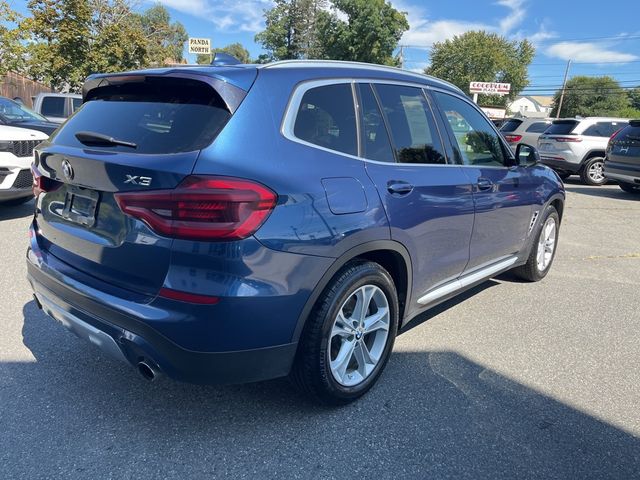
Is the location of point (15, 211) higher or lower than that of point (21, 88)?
lower

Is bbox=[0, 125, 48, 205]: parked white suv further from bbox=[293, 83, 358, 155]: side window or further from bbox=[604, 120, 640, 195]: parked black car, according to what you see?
bbox=[604, 120, 640, 195]: parked black car

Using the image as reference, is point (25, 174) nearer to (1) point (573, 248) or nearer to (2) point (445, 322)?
(2) point (445, 322)

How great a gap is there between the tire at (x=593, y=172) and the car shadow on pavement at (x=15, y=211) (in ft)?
41.8

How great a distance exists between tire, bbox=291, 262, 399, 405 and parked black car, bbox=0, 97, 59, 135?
710cm

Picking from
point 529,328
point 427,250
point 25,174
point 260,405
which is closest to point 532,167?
point 529,328

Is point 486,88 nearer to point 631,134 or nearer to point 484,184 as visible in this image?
point 631,134

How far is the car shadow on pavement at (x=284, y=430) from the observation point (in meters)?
2.36

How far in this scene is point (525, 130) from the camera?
53.9 feet

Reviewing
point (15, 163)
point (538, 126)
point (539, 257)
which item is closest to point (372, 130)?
point (539, 257)

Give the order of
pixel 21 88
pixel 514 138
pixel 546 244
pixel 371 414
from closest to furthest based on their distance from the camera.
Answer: pixel 371 414, pixel 546 244, pixel 514 138, pixel 21 88

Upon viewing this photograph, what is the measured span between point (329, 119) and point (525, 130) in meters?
15.5

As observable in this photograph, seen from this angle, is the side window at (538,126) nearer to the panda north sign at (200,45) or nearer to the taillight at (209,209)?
the panda north sign at (200,45)

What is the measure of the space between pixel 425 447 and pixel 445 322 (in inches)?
66.1

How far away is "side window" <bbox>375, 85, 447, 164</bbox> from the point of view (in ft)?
10.0
